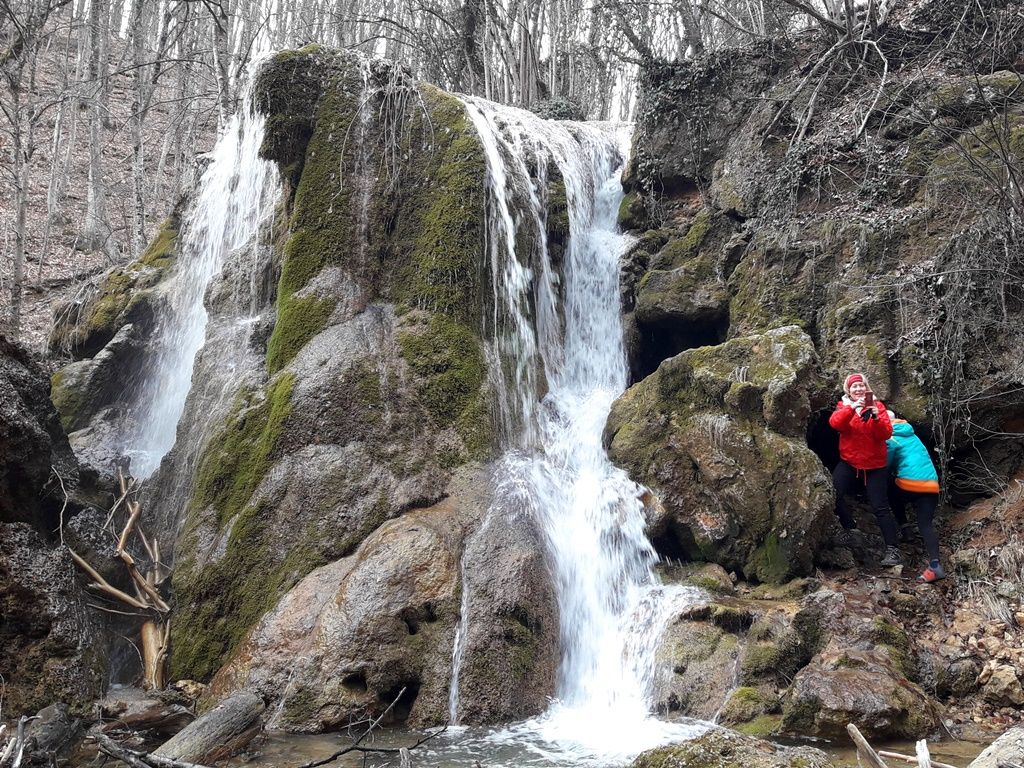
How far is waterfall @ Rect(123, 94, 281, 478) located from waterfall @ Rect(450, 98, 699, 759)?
3018 mm

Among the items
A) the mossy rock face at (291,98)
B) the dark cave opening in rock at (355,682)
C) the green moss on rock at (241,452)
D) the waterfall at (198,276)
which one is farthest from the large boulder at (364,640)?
the mossy rock face at (291,98)

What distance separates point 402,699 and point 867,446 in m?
4.45

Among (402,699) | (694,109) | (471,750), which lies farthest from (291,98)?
(471,750)

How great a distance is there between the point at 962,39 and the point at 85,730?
10395mm

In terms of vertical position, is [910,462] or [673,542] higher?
[910,462]

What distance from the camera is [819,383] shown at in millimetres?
6691

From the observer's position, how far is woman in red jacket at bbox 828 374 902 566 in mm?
5988

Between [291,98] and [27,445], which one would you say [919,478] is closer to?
[27,445]

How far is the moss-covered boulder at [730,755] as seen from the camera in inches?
117

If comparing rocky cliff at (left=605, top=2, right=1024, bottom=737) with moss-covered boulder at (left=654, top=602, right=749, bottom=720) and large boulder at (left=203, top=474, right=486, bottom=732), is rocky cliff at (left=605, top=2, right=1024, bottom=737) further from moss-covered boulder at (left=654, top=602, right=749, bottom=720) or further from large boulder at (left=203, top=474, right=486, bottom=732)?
large boulder at (left=203, top=474, right=486, bottom=732)

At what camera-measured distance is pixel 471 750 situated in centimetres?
442

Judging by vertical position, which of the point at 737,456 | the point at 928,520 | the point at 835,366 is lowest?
the point at 928,520

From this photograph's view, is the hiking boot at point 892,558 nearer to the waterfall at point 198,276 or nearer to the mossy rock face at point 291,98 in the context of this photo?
the mossy rock face at point 291,98

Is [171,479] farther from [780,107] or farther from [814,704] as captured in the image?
[780,107]
